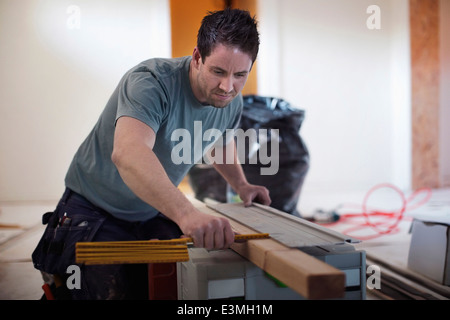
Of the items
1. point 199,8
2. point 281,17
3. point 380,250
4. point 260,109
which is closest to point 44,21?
point 260,109

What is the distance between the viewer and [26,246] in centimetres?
193

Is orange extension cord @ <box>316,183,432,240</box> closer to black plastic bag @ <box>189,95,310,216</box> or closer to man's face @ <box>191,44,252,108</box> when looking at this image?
black plastic bag @ <box>189,95,310,216</box>

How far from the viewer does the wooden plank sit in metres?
A: 0.58

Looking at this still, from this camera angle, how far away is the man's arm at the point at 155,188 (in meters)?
0.73

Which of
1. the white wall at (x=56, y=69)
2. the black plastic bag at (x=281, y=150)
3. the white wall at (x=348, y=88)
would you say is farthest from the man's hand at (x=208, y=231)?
the white wall at (x=348, y=88)

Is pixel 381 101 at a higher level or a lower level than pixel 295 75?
lower

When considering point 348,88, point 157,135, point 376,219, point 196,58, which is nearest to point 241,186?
point 157,135

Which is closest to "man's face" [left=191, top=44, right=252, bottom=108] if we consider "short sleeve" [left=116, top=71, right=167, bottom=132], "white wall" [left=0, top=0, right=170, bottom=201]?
"short sleeve" [left=116, top=71, right=167, bottom=132]

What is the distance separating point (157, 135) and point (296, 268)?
0.62m

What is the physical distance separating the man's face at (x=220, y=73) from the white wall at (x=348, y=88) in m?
2.35

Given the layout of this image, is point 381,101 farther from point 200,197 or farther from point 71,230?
point 71,230

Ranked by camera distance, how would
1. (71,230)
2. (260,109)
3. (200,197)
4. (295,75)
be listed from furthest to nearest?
(295,75) < (200,197) < (260,109) < (71,230)

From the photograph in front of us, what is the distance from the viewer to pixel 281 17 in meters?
3.29
